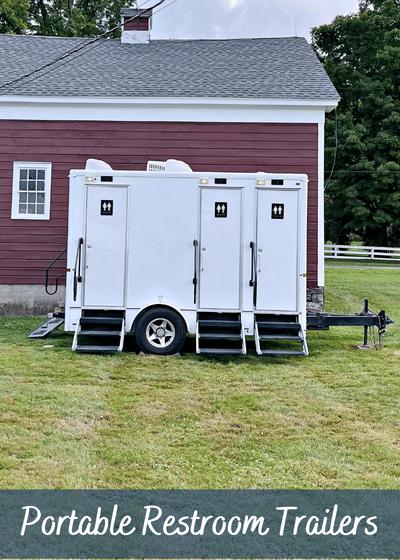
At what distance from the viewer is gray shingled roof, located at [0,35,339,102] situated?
12.7 metres

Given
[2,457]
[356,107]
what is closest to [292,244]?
[2,457]

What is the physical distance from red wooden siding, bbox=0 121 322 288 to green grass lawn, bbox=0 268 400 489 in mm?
3656

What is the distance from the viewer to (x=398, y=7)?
36438 millimetres

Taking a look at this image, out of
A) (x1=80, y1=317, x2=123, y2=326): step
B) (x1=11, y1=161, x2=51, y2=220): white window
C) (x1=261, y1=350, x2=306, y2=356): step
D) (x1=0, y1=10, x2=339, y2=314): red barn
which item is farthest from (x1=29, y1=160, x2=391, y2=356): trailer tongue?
(x1=11, y1=161, x2=51, y2=220): white window

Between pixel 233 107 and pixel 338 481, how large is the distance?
32.4ft

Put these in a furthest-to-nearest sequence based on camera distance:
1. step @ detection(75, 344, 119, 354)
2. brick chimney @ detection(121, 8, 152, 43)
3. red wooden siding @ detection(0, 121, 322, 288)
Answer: brick chimney @ detection(121, 8, 152, 43), red wooden siding @ detection(0, 121, 322, 288), step @ detection(75, 344, 119, 354)

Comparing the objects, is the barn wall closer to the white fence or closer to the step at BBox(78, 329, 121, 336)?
the step at BBox(78, 329, 121, 336)

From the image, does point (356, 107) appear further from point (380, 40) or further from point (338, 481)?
point (338, 481)

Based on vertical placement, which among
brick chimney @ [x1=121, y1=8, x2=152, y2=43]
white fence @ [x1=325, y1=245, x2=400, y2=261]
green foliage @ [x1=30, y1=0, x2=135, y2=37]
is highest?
green foliage @ [x1=30, y1=0, x2=135, y2=37]

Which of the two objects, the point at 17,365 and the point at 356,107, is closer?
the point at 17,365

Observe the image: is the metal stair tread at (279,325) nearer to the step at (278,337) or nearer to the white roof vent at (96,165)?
the step at (278,337)

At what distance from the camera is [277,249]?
903 cm
